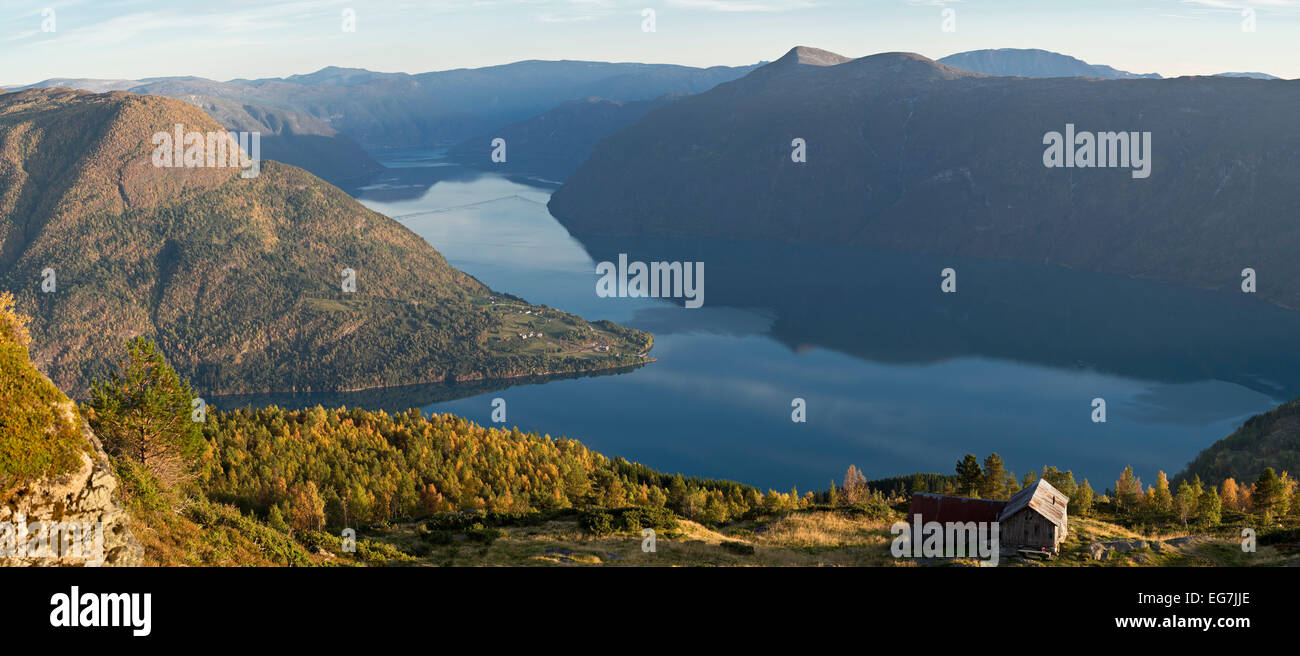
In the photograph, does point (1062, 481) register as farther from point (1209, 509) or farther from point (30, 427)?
point (30, 427)

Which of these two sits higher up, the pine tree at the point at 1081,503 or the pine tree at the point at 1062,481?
the pine tree at the point at 1081,503

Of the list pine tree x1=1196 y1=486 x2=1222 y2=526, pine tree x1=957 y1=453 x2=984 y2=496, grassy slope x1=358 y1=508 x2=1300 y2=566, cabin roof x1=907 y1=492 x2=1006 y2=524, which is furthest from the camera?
pine tree x1=957 y1=453 x2=984 y2=496

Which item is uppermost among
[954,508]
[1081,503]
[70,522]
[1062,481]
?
[70,522]

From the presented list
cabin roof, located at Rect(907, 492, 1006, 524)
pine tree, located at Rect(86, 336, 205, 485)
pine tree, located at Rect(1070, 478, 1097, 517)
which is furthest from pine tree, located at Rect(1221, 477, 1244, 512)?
pine tree, located at Rect(86, 336, 205, 485)

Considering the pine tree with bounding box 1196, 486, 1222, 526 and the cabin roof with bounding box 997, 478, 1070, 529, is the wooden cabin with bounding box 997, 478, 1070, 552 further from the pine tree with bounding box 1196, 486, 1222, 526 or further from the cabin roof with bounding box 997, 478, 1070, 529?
the pine tree with bounding box 1196, 486, 1222, 526

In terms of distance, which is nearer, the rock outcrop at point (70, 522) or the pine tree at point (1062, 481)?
the rock outcrop at point (70, 522)

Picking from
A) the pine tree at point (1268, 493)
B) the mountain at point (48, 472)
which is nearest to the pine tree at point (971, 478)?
Answer: the pine tree at point (1268, 493)

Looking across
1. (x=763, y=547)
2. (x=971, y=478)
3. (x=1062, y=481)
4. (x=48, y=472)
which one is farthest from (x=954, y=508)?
(x=1062, y=481)

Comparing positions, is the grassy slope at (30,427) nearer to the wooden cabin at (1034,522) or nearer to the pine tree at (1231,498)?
the wooden cabin at (1034,522)
